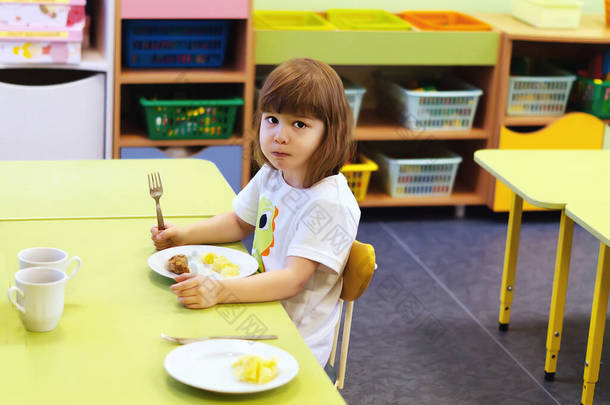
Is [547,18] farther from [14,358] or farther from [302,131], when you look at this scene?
[14,358]

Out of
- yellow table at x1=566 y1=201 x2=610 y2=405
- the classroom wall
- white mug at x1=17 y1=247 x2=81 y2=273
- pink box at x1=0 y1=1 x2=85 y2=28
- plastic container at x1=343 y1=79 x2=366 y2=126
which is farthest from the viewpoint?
the classroom wall

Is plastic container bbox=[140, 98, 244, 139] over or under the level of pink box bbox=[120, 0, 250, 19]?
under

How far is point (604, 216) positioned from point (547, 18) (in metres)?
1.87

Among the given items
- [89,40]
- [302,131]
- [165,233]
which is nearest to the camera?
[302,131]

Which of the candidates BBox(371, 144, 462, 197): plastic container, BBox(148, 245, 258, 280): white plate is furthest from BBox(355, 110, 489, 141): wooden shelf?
BBox(148, 245, 258, 280): white plate

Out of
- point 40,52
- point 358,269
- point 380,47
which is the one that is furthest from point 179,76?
point 358,269

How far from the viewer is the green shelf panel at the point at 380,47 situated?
345 centimetres

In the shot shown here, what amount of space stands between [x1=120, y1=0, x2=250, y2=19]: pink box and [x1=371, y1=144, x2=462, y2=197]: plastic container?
97 cm

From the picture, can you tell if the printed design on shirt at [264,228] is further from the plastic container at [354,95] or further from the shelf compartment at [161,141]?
the plastic container at [354,95]

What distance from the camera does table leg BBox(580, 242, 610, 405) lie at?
225 cm

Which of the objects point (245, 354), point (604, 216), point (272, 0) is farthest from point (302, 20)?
point (245, 354)

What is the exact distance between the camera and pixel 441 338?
9.09 feet

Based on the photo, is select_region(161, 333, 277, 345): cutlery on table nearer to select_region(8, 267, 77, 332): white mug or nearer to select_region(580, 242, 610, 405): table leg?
select_region(8, 267, 77, 332): white mug

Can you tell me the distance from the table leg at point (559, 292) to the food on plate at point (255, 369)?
1396 mm
